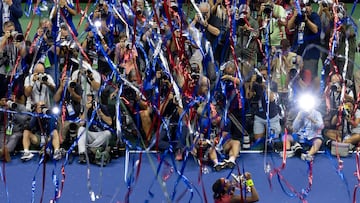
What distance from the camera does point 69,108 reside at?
307 inches

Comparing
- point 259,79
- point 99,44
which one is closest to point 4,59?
point 99,44

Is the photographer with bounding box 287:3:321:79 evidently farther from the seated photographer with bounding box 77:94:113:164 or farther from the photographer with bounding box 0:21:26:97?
the photographer with bounding box 0:21:26:97

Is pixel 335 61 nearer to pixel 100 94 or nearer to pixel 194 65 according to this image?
pixel 194 65

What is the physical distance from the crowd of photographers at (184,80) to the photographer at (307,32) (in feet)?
0.04

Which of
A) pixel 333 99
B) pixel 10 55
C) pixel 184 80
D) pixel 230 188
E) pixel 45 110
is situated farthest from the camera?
pixel 10 55

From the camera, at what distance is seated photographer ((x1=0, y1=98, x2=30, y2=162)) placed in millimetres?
7703

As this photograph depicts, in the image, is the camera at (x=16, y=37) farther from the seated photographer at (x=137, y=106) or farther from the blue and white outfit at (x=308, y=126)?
the blue and white outfit at (x=308, y=126)

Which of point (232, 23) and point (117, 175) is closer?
point (117, 175)

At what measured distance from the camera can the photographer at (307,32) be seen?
8.22 meters

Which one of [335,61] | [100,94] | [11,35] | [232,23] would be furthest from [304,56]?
[11,35]

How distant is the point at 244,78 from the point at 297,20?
0.95m

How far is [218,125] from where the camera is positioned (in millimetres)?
7523

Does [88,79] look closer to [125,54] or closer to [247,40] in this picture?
[125,54]

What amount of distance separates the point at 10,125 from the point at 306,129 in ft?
9.22
